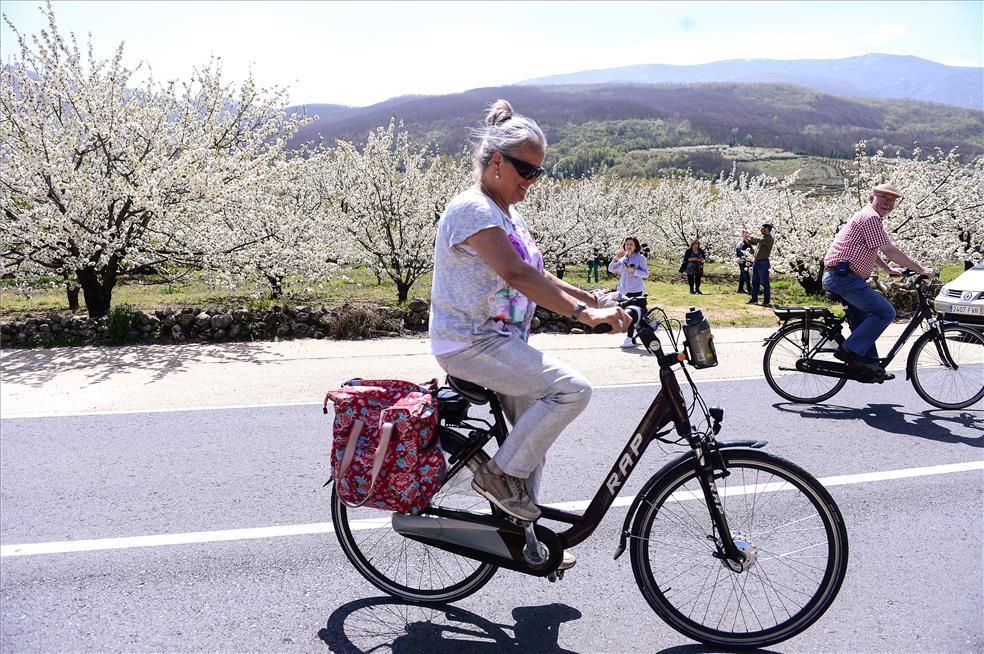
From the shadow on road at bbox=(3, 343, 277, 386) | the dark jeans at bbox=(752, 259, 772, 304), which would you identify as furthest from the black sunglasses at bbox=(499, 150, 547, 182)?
the dark jeans at bbox=(752, 259, 772, 304)

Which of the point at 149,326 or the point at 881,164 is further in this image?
the point at 881,164

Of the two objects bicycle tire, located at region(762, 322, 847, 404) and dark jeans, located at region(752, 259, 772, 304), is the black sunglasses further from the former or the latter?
dark jeans, located at region(752, 259, 772, 304)

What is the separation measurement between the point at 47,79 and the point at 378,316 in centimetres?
646

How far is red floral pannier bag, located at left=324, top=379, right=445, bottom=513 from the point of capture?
9.68 feet

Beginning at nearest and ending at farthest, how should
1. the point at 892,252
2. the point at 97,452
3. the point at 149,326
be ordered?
the point at 97,452, the point at 892,252, the point at 149,326

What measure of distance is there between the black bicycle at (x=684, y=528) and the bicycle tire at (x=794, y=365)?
4193 mm

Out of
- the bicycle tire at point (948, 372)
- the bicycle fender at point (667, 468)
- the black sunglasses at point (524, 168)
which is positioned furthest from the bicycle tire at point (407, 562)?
the bicycle tire at point (948, 372)

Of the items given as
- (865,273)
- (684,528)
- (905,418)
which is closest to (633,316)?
(684,528)

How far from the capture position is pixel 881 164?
23.2 meters

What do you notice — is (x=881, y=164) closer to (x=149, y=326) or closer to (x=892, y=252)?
(x=892, y=252)

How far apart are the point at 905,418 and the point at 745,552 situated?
4371 mm

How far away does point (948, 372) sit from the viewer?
272 inches

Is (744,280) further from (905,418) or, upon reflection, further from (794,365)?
(905,418)

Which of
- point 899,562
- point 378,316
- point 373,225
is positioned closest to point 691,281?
point 373,225
